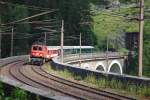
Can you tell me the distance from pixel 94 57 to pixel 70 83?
47.4 meters

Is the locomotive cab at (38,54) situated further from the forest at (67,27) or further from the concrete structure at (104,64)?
the forest at (67,27)

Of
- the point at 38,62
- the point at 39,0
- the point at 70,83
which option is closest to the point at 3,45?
the point at 39,0

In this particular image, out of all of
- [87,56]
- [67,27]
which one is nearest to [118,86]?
[87,56]

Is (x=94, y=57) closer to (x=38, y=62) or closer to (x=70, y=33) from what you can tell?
(x=70, y=33)

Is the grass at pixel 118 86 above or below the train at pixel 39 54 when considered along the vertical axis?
below

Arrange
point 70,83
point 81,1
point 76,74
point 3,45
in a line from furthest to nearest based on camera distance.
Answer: point 81,1, point 3,45, point 76,74, point 70,83

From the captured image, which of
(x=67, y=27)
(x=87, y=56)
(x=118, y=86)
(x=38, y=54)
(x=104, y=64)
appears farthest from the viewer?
(x=67, y=27)

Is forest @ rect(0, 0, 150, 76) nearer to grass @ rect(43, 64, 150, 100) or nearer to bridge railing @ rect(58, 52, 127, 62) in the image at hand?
bridge railing @ rect(58, 52, 127, 62)

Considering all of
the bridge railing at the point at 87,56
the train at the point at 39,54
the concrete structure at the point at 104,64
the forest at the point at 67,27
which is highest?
the forest at the point at 67,27

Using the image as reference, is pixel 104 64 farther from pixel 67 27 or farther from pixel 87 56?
pixel 67 27

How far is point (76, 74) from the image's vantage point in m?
28.4

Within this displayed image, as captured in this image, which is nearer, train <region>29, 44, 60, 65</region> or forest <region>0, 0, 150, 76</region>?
train <region>29, 44, 60, 65</region>

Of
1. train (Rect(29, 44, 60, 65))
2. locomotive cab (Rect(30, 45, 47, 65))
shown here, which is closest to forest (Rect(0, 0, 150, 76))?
train (Rect(29, 44, 60, 65))

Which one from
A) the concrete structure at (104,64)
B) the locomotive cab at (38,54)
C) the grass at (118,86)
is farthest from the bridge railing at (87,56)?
the grass at (118,86)
